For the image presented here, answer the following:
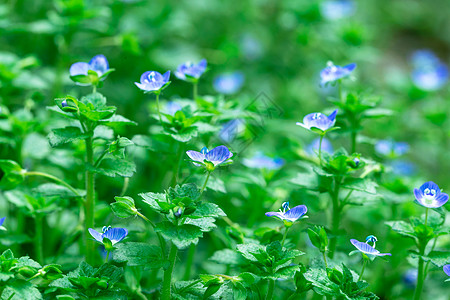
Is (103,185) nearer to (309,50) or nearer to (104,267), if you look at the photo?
(104,267)

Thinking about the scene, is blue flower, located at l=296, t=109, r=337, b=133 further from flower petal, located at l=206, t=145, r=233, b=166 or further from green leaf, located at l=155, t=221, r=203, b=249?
green leaf, located at l=155, t=221, r=203, b=249

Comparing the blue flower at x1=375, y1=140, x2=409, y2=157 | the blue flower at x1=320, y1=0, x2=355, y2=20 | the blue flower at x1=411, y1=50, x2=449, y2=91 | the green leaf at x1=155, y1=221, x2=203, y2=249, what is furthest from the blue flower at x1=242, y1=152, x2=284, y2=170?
the blue flower at x1=320, y1=0, x2=355, y2=20

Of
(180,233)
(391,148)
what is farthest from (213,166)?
(391,148)

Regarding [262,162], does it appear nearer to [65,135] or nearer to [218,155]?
[218,155]

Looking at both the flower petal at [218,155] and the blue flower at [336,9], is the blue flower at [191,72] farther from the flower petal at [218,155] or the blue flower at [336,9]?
the blue flower at [336,9]

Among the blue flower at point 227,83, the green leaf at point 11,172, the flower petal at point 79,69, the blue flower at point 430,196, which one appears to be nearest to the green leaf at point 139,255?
the green leaf at point 11,172

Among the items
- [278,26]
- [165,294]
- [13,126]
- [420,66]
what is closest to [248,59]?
[278,26]

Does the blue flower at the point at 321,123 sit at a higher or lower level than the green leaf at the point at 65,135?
higher
